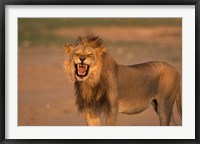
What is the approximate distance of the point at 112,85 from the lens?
18688 mm

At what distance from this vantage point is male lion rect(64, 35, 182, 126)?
61.0ft

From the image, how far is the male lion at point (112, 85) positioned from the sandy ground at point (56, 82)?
2.7 inches

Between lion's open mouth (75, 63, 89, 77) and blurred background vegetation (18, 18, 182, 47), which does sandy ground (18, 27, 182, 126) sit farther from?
lion's open mouth (75, 63, 89, 77)

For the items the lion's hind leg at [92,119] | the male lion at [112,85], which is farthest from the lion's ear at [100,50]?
the lion's hind leg at [92,119]

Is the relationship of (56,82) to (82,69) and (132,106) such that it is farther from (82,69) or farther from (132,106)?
(132,106)

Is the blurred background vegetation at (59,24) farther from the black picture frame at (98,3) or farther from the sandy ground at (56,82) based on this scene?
the black picture frame at (98,3)

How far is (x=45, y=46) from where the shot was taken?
18.7 meters

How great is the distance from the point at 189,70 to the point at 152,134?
701 millimetres

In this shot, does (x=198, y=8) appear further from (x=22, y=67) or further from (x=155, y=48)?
(x=22, y=67)

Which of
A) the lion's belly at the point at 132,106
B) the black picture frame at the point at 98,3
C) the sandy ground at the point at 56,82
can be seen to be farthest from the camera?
the lion's belly at the point at 132,106

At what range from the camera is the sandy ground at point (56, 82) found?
18562mm

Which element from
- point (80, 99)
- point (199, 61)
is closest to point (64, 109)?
point (80, 99)

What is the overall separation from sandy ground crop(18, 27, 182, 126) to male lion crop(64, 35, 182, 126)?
7 centimetres

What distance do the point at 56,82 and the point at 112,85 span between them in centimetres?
54
